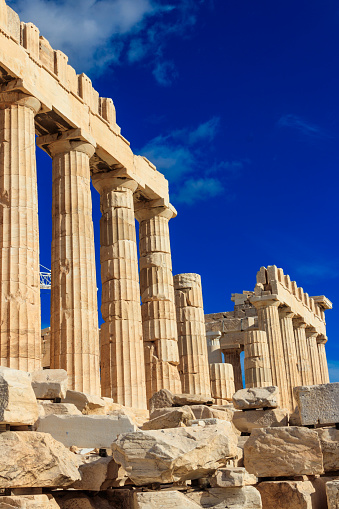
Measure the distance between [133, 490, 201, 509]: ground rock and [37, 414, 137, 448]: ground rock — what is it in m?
2.15

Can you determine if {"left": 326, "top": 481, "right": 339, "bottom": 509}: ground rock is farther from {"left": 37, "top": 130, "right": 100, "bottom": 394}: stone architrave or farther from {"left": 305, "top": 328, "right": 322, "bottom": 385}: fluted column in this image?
{"left": 305, "top": 328, "right": 322, "bottom": 385}: fluted column

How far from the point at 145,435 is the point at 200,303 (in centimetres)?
2032

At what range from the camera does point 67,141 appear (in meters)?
22.3

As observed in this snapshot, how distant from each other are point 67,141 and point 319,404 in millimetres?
11649

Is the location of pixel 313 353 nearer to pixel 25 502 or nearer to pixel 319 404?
pixel 319 404

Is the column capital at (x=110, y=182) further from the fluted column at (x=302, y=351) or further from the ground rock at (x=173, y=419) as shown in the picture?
the fluted column at (x=302, y=351)

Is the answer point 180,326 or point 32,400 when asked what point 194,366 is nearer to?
point 180,326

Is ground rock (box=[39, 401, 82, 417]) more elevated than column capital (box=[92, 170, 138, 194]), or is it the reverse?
column capital (box=[92, 170, 138, 194])

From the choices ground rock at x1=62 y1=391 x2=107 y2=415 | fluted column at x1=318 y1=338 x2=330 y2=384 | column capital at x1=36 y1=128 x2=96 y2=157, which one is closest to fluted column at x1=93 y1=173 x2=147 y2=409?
column capital at x1=36 y1=128 x2=96 y2=157

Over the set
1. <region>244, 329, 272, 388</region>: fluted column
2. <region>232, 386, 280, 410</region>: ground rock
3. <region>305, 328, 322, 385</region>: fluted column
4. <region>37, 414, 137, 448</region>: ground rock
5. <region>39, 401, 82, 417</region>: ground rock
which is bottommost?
<region>37, 414, 137, 448</region>: ground rock

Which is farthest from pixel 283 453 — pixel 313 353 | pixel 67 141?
pixel 313 353

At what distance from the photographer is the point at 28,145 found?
19.5 m

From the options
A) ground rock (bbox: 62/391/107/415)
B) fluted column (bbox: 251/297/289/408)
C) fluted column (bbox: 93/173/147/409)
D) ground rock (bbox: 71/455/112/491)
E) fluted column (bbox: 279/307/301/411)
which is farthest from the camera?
fluted column (bbox: 279/307/301/411)

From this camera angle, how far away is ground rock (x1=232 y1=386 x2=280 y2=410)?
16188 millimetres
